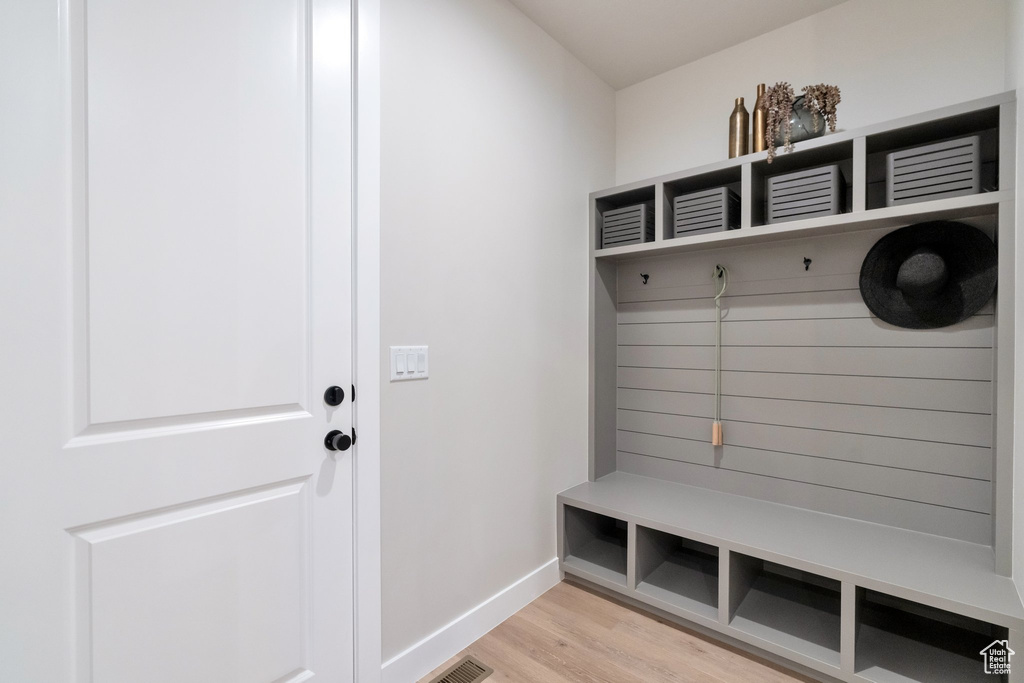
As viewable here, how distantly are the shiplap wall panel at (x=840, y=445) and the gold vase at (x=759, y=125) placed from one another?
1.27 meters

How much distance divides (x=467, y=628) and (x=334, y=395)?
1.12 m

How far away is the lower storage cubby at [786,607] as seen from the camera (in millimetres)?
1705

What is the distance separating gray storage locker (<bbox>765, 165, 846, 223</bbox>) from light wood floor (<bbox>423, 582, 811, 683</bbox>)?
1.74 meters

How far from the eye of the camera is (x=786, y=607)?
6.31 ft

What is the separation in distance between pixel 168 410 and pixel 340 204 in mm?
740

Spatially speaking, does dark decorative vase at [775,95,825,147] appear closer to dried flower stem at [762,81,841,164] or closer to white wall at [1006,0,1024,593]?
dried flower stem at [762,81,841,164]

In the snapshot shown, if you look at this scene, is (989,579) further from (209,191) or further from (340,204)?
(209,191)

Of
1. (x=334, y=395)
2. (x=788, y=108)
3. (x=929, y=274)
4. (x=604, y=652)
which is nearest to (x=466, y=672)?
(x=604, y=652)

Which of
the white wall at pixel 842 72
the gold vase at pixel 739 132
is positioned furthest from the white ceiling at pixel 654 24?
the gold vase at pixel 739 132

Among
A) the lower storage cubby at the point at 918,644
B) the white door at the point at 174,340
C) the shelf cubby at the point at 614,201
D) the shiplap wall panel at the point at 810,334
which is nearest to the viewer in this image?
the white door at the point at 174,340

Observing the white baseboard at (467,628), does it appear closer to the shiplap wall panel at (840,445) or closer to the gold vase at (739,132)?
the shiplap wall panel at (840,445)

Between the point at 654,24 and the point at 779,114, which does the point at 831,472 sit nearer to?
the point at 779,114

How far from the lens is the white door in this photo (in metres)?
0.98

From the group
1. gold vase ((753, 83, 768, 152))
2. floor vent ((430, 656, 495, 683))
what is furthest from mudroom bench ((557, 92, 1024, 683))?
floor vent ((430, 656, 495, 683))
